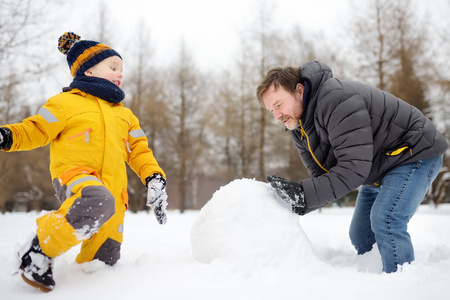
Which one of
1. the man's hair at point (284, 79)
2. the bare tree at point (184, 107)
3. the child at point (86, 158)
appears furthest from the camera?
the bare tree at point (184, 107)

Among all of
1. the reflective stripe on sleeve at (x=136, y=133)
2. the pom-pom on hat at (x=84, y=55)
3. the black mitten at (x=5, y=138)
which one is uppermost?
the pom-pom on hat at (x=84, y=55)

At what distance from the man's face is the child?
2.84 ft

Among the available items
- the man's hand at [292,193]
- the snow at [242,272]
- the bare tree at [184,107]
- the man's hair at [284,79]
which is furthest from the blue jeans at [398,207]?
the bare tree at [184,107]

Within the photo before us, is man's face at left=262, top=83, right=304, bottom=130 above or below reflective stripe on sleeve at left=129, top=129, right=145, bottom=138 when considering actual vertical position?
above

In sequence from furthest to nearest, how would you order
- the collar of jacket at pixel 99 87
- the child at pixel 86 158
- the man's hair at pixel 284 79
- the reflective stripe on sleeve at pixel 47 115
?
the man's hair at pixel 284 79 → the collar of jacket at pixel 99 87 → the reflective stripe on sleeve at pixel 47 115 → the child at pixel 86 158

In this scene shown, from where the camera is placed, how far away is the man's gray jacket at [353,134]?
70.4 inches

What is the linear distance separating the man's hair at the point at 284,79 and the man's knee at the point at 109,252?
1.35 metres

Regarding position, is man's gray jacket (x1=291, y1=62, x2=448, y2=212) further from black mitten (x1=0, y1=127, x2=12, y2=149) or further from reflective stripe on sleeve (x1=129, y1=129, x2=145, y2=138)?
black mitten (x1=0, y1=127, x2=12, y2=149)

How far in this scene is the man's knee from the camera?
70.2 inches

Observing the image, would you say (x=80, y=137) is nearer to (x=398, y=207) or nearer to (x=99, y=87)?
(x=99, y=87)

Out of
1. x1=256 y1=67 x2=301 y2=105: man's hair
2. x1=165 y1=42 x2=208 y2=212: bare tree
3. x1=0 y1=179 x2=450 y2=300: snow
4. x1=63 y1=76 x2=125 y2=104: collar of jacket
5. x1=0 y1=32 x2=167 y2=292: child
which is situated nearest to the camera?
x1=0 y1=179 x2=450 y2=300: snow

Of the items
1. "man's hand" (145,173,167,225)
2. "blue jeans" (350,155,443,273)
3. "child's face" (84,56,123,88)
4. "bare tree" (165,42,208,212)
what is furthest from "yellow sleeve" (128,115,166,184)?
"bare tree" (165,42,208,212)

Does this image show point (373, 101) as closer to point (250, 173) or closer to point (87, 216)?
point (87, 216)

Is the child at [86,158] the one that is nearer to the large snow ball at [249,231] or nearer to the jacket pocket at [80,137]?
the jacket pocket at [80,137]
